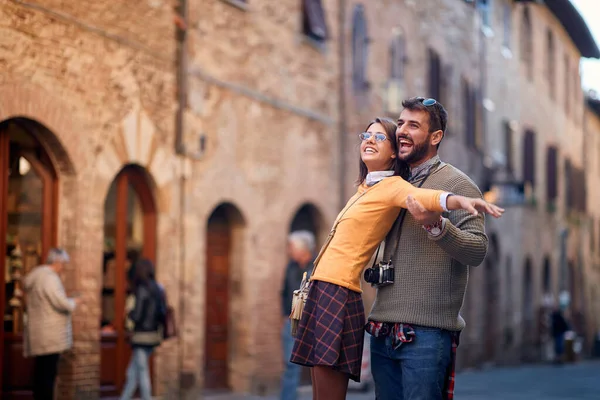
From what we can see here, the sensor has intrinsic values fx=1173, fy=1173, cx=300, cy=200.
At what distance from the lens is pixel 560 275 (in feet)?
119

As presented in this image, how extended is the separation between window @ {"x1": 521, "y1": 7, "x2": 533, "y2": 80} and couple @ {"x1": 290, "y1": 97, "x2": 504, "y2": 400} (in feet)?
92.7

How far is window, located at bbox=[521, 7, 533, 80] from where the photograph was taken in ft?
107

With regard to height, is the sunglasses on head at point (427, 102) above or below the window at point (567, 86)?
below

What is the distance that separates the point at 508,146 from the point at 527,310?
15.6ft

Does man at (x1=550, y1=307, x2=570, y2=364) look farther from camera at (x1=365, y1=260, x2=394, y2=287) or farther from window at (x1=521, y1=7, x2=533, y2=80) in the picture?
camera at (x1=365, y1=260, x2=394, y2=287)

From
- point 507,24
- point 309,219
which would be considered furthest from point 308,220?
point 507,24

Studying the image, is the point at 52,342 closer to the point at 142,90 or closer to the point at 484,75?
the point at 142,90

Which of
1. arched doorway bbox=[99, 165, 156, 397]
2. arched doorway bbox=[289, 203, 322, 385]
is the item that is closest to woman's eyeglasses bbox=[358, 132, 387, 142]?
arched doorway bbox=[99, 165, 156, 397]

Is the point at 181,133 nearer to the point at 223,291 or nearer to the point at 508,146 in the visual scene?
the point at 223,291

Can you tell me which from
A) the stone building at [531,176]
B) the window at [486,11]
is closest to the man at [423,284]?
the stone building at [531,176]

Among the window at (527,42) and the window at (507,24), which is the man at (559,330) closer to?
the window at (527,42)

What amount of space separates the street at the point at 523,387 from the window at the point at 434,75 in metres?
5.83

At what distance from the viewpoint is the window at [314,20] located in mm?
17219

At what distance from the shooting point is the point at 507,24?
3053 centimetres
